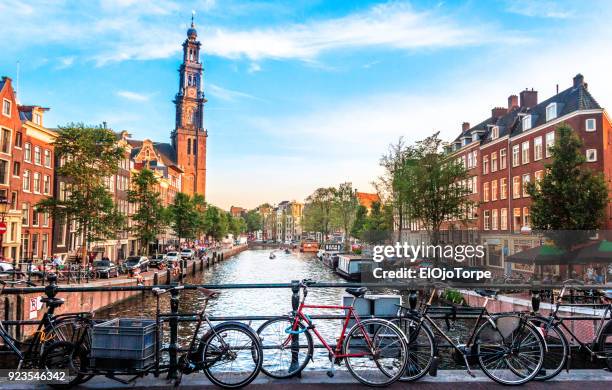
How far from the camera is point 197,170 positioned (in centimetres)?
13125

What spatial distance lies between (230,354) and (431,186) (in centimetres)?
3735

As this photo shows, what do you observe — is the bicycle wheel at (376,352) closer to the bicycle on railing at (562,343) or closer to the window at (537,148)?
the bicycle on railing at (562,343)

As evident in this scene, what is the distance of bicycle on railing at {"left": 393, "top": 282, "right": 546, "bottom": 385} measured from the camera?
605cm

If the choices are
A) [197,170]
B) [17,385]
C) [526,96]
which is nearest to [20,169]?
[17,385]

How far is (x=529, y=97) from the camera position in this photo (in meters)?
51.5

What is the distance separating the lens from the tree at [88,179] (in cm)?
3672

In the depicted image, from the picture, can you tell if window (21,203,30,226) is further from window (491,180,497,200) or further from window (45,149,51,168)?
window (491,180,497,200)

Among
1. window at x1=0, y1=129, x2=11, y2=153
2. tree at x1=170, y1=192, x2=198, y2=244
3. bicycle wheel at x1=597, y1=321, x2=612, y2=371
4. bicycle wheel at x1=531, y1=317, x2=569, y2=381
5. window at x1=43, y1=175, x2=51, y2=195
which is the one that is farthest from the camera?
tree at x1=170, y1=192, x2=198, y2=244

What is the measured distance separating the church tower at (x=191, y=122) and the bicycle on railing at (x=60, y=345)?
406 ft

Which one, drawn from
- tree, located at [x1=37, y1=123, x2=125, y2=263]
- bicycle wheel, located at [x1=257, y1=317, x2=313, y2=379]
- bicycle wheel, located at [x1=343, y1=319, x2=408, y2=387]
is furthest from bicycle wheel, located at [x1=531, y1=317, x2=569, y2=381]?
tree, located at [x1=37, y1=123, x2=125, y2=263]

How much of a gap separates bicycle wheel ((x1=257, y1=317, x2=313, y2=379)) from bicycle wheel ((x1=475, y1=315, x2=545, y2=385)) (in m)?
2.23

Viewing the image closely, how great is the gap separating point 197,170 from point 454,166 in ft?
324

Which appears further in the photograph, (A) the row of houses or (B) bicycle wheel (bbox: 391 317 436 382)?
(A) the row of houses

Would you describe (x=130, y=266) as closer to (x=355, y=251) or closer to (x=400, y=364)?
(x=400, y=364)
